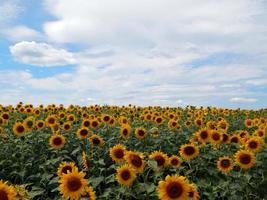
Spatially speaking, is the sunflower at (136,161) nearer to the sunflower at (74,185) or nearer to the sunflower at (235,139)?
the sunflower at (74,185)

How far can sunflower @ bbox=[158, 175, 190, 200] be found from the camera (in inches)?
252

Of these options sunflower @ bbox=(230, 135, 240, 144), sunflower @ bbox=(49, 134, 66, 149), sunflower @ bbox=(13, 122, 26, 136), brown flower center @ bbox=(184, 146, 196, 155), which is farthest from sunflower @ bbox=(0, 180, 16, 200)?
sunflower @ bbox=(13, 122, 26, 136)

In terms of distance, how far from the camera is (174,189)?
643 cm

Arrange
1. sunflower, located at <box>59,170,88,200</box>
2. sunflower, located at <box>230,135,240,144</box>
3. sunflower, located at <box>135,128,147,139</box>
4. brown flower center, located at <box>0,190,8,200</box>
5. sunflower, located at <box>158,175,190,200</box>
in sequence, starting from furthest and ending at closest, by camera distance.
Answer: sunflower, located at <box>135,128,147,139</box>, sunflower, located at <box>230,135,240,144</box>, sunflower, located at <box>59,170,88,200</box>, sunflower, located at <box>158,175,190,200</box>, brown flower center, located at <box>0,190,8,200</box>

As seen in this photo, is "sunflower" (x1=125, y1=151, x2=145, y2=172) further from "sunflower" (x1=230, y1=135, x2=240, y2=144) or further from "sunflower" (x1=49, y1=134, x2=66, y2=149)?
"sunflower" (x1=230, y1=135, x2=240, y2=144)

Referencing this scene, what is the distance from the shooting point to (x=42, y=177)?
9.91 metres

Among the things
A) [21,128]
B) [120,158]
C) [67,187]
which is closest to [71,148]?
[21,128]

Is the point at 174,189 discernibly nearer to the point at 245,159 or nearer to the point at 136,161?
the point at 136,161

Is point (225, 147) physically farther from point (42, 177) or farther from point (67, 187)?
point (67, 187)

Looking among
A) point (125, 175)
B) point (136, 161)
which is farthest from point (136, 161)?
point (125, 175)

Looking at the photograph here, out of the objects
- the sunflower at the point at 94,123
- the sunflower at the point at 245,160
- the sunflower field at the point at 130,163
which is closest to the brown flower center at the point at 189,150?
the sunflower field at the point at 130,163

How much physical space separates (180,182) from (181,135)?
24.9 ft

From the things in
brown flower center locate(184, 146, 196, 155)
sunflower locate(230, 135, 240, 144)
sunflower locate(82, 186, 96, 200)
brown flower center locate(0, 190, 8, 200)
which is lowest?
sunflower locate(82, 186, 96, 200)

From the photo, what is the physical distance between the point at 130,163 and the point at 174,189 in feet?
6.06
